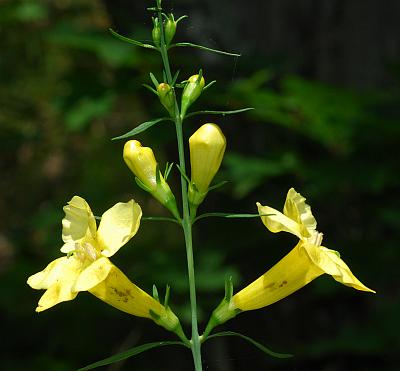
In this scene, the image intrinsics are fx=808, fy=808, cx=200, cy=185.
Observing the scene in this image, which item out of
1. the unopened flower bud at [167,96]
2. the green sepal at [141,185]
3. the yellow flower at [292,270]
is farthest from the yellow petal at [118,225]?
the yellow flower at [292,270]

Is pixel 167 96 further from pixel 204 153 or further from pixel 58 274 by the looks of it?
pixel 58 274

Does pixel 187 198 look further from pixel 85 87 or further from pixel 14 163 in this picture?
pixel 14 163

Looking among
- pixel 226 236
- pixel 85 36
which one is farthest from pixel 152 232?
pixel 85 36

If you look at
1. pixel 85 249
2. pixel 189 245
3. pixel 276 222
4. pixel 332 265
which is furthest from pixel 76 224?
pixel 332 265

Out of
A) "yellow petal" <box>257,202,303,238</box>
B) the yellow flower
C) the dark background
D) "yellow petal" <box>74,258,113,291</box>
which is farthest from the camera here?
the dark background

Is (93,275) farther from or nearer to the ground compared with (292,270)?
farther from the ground

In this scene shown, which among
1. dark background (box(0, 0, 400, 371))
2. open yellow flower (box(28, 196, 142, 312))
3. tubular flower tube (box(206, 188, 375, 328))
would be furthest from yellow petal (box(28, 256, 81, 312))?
dark background (box(0, 0, 400, 371))

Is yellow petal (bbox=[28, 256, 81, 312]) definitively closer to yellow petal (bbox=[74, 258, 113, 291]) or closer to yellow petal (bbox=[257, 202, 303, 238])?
yellow petal (bbox=[74, 258, 113, 291])

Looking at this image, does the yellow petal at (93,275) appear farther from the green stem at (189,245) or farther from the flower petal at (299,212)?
the flower petal at (299,212)
